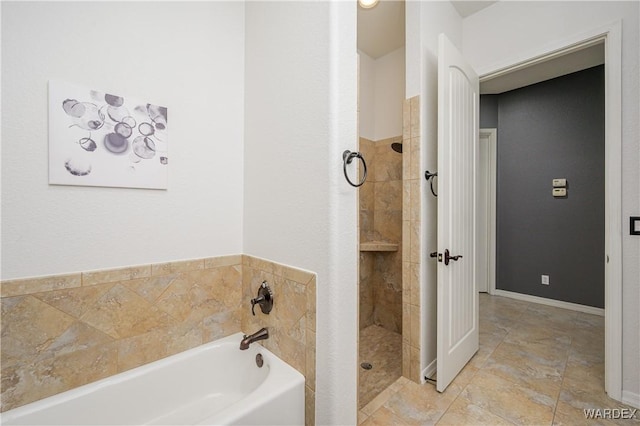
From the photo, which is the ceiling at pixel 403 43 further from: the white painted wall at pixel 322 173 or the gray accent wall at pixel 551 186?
the white painted wall at pixel 322 173

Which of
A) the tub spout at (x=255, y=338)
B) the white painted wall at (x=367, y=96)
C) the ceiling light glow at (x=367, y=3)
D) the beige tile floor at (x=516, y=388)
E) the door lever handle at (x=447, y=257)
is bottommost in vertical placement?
the beige tile floor at (x=516, y=388)

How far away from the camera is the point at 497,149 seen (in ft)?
12.2

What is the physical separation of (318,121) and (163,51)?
96 cm

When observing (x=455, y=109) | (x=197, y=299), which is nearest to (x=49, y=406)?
(x=197, y=299)

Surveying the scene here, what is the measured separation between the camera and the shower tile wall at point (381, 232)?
263 centimetres

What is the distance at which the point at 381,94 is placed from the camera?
9.39ft

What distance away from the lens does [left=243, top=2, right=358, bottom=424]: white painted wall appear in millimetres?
1064

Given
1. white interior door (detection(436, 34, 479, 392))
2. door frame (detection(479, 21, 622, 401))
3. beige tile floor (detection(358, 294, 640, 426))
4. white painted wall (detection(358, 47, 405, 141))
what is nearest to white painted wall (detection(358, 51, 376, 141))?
white painted wall (detection(358, 47, 405, 141))

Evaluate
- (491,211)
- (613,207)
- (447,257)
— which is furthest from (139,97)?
(491,211)

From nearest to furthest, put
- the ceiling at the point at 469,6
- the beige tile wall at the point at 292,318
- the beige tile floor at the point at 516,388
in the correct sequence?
1. the beige tile wall at the point at 292,318
2. the beige tile floor at the point at 516,388
3. the ceiling at the point at 469,6

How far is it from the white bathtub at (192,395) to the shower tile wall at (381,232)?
1546 mm

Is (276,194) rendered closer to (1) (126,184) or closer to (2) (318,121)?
(2) (318,121)

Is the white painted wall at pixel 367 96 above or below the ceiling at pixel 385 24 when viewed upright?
below

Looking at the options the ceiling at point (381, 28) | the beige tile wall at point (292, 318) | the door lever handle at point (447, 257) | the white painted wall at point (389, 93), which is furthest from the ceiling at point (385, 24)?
the beige tile wall at point (292, 318)
